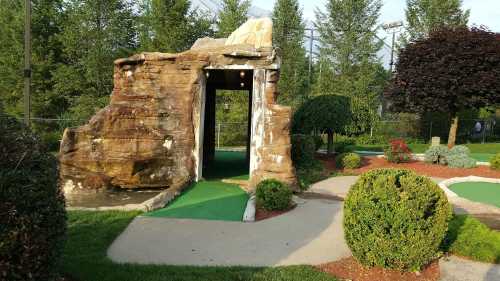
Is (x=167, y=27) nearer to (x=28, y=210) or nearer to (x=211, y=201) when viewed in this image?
(x=211, y=201)

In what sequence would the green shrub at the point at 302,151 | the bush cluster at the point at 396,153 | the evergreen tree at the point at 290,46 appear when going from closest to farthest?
the green shrub at the point at 302,151 → the bush cluster at the point at 396,153 → the evergreen tree at the point at 290,46

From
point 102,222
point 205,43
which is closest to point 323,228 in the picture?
point 102,222

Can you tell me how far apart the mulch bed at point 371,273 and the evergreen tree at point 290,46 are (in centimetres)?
2375

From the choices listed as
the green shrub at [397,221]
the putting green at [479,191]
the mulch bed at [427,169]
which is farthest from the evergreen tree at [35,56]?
the green shrub at [397,221]

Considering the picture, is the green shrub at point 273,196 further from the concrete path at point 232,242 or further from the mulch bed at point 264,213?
the concrete path at point 232,242

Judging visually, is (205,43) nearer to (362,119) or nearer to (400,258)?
(362,119)

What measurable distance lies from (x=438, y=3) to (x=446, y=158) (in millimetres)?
19618

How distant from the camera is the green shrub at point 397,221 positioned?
4984 mm

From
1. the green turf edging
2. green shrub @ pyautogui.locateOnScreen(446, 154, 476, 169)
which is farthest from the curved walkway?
green shrub @ pyautogui.locateOnScreen(446, 154, 476, 169)

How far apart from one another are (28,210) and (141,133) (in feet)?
25.0

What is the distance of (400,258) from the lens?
16.4ft

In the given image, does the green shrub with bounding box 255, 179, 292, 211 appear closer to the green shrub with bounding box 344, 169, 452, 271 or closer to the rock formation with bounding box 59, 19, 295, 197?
the rock formation with bounding box 59, 19, 295, 197

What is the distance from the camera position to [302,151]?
14.4 meters

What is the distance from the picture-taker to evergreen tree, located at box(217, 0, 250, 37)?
27828mm
